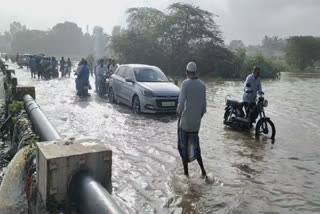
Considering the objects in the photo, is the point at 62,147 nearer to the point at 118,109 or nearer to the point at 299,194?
the point at 299,194

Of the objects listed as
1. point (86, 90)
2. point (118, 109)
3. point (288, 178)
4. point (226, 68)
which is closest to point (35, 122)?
point (288, 178)

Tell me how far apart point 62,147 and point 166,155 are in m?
3.75

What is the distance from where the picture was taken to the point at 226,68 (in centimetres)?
3359

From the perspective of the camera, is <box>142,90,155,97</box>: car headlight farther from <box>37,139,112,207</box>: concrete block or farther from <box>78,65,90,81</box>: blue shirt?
<box>37,139,112,207</box>: concrete block

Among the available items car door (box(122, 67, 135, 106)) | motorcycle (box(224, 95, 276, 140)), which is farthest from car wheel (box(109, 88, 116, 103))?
motorcycle (box(224, 95, 276, 140))

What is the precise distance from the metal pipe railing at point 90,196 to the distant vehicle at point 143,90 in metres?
7.93

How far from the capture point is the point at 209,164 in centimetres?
692

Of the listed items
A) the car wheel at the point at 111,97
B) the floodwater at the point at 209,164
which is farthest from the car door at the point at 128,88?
the car wheel at the point at 111,97

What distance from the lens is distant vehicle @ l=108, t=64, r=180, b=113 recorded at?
1157 cm

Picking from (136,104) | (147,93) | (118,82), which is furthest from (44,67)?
(147,93)

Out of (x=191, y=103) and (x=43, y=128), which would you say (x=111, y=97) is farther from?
(x=191, y=103)

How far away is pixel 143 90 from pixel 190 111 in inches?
232

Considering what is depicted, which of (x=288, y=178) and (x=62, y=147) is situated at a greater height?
(x=62, y=147)

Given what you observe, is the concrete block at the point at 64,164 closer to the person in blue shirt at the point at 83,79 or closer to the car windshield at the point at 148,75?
the car windshield at the point at 148,75
